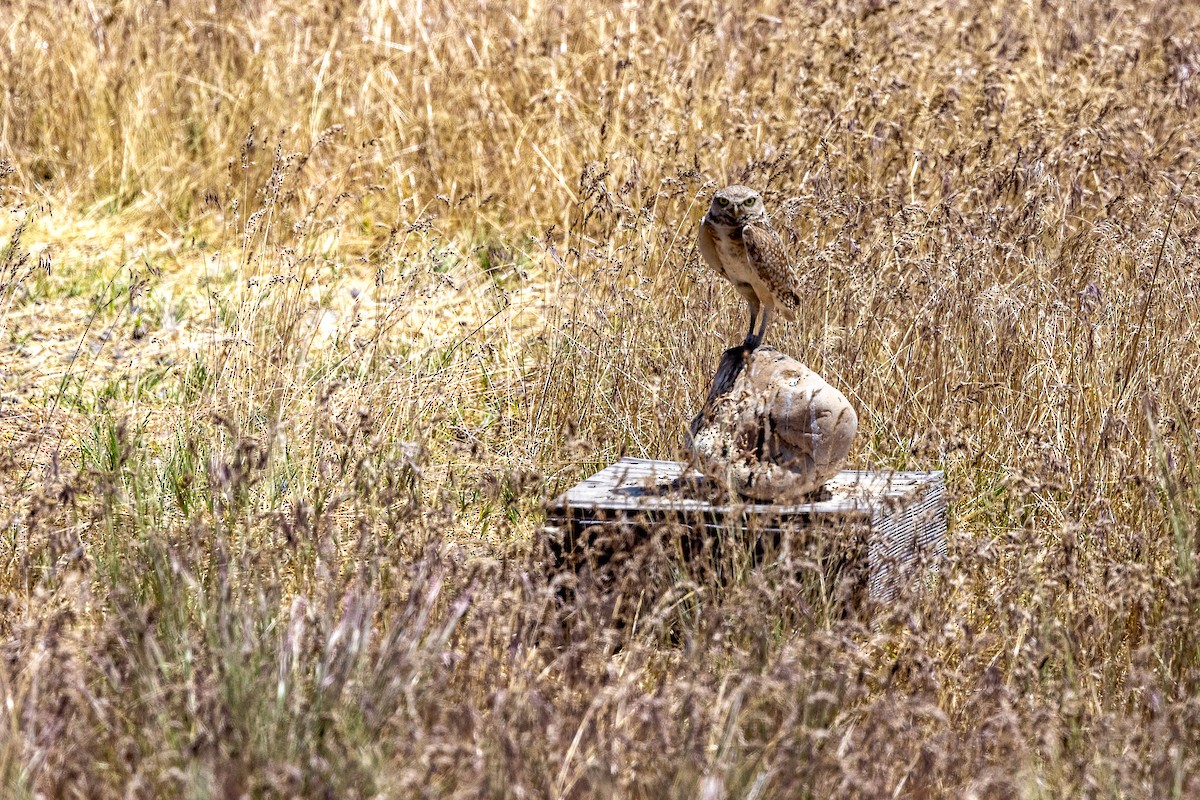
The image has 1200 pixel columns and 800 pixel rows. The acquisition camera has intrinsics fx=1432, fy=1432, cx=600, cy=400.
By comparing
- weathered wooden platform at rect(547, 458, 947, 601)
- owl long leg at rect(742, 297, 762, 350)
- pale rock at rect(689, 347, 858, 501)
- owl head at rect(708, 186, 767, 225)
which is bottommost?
weathered wooden platform at rect(547, 458, 947, 601)

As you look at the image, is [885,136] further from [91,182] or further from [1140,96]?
[91,182]

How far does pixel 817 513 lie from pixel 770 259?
0.67m

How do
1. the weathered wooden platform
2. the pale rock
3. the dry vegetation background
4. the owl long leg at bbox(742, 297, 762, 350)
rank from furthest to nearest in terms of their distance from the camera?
the owl long leg at bbox(742, 297, 762, 350)
the pale rock
the weathered wooden platform
the dry vegetation background

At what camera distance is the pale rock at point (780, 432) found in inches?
129

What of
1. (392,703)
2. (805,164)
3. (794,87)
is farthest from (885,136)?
(392,703)

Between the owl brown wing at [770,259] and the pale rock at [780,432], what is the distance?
0.19 meters

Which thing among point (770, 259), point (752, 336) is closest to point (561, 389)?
point (752, 336)

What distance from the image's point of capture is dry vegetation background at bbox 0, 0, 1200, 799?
235 cm

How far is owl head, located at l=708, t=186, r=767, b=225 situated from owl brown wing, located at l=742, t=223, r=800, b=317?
0.03 metres

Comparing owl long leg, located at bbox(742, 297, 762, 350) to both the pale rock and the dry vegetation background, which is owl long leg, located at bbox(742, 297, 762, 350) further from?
the dry vegetation background

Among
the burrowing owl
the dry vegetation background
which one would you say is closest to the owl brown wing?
the burrowing owl

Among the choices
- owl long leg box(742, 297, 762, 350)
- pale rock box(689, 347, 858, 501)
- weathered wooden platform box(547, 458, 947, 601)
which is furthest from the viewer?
owl long leg box(742, 297, 762, 350)

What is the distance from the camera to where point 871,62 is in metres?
5.97

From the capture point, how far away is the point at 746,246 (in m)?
3.39
